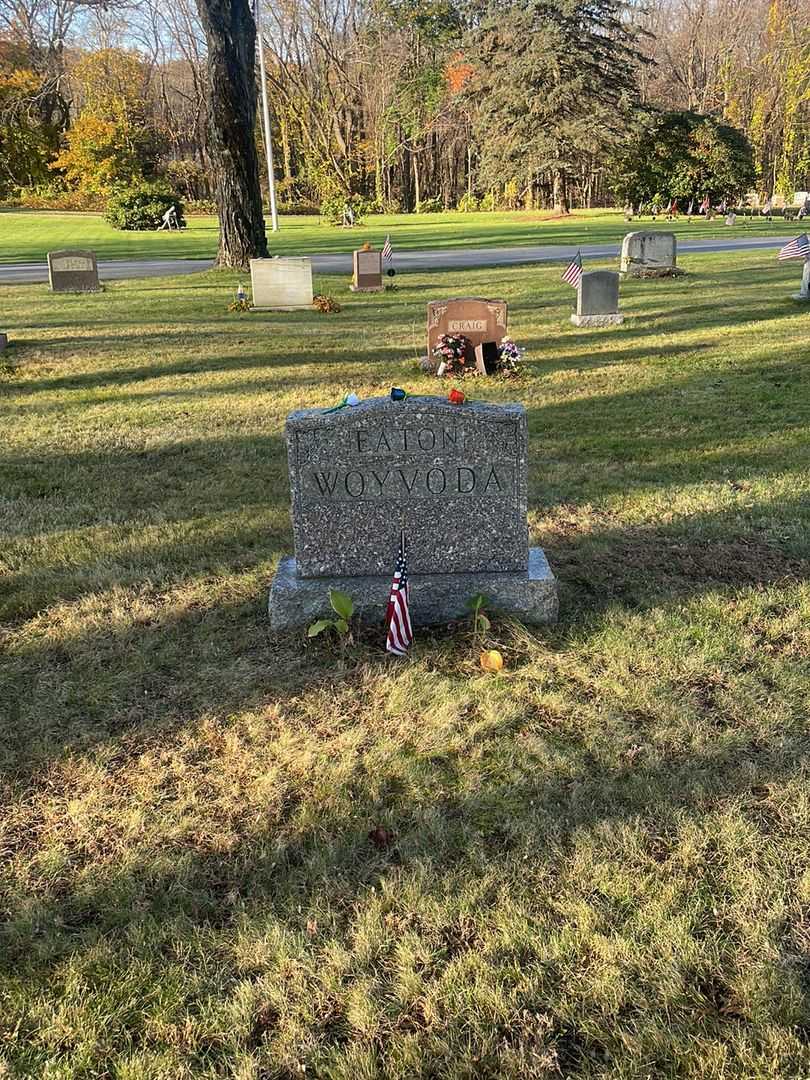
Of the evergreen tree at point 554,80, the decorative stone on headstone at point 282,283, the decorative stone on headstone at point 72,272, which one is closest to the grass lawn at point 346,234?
the evergreen tree at point 554,80

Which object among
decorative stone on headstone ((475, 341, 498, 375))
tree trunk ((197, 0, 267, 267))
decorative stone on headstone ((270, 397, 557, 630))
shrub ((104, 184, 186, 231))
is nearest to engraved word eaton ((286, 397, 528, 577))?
decorative stone on headstone ((270, 397, 557, 630))

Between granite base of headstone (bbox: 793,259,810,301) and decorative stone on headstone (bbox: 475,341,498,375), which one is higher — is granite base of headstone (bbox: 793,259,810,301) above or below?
above

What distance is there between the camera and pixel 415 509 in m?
4.04

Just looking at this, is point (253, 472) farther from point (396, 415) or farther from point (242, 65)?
point (242, 65)

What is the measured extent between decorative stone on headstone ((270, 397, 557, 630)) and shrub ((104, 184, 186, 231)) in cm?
3813

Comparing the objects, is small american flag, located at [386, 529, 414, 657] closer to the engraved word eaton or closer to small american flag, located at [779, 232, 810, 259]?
the engraved word eaton

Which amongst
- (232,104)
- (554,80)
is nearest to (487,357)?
(232,104)

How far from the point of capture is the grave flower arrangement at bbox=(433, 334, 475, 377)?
9930 millimetres

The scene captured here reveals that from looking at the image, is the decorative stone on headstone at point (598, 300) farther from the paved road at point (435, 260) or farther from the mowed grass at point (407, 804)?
the paved road at point (435, 260)

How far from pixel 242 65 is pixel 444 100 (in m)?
42.3

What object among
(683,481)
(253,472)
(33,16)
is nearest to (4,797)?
(253,472)

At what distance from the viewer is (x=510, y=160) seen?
45125mm

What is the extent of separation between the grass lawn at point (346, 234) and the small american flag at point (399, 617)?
24.9 meters

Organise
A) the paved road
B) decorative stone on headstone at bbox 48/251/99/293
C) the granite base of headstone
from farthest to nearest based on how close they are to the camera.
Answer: the paved road < decorative stone on headstone at bbox 48/251/99/293 < the granite base of headstone
